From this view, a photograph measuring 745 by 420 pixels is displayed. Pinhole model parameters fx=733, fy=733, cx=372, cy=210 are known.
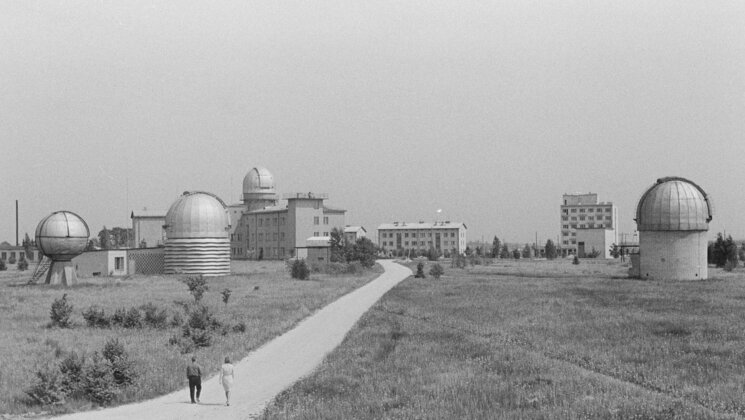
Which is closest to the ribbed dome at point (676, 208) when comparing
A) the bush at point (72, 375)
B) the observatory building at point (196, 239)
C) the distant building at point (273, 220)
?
the observatory building at point (196, 239)

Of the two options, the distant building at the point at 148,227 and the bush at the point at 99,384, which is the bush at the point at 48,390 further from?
the distant building at the point at 148,227

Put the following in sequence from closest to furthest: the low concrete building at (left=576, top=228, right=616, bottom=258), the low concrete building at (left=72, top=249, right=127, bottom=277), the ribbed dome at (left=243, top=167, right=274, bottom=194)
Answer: the low concrete building at (left=72, top=249, right=127, bottom=277) < the ribbed dome at (left=243, top=167, right=274, bottom=194) < the low concrete building at (left=576, top=228, right=616, bottom=258)

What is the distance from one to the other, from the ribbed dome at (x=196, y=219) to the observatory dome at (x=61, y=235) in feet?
36.6

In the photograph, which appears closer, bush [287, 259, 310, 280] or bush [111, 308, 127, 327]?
bush [111, 308, 127, 327]

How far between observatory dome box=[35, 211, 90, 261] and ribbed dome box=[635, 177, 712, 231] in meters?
46.0

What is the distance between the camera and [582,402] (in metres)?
17.3

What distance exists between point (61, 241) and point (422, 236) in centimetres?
11371

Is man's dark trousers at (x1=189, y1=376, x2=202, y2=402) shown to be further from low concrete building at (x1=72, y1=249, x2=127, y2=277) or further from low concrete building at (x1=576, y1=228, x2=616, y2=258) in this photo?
low concrete building at (x1=576, y1=228, x2=616, y2=258)

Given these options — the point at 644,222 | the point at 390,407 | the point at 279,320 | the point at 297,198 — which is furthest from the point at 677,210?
the point at 297,198

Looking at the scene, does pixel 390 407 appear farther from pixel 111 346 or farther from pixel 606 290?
pixel 606 290

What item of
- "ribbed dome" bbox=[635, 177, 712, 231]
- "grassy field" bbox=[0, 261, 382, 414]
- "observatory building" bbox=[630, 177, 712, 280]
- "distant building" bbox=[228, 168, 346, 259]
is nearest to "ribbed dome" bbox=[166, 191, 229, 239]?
"grassy field" bbox=[0, 261, 382, 414]

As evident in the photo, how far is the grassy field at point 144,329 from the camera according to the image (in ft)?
69.5

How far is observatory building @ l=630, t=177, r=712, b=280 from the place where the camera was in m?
58.9

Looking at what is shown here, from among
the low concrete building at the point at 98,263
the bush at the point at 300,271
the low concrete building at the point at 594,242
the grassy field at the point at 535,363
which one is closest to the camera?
the grassy field at the point at 535,363
